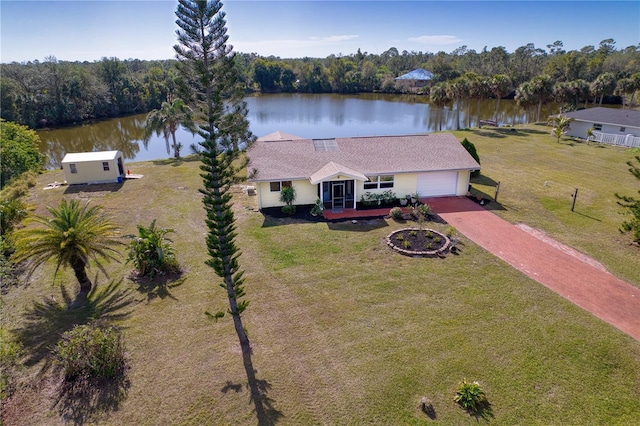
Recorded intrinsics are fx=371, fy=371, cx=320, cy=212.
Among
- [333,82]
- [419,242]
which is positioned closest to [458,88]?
[419,242]

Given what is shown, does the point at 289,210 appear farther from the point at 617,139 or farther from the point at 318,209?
the point at 617,139

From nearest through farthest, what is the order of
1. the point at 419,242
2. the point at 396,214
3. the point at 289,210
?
the point at 419,242 → the point at 396,214 → the point at 289,210

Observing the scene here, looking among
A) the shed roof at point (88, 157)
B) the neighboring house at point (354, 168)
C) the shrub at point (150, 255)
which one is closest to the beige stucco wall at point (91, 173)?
the shed roof at point (88, 157)

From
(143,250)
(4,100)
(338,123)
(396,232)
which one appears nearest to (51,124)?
(4,100)

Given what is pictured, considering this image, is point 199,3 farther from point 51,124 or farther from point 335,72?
point 335,72

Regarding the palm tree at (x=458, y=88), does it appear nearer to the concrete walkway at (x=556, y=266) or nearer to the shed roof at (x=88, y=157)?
the concrete walkway at (x=556, y=266)

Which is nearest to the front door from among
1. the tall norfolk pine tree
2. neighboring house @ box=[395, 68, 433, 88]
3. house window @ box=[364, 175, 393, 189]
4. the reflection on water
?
house window @ box=[364, 175, 393, 189]
